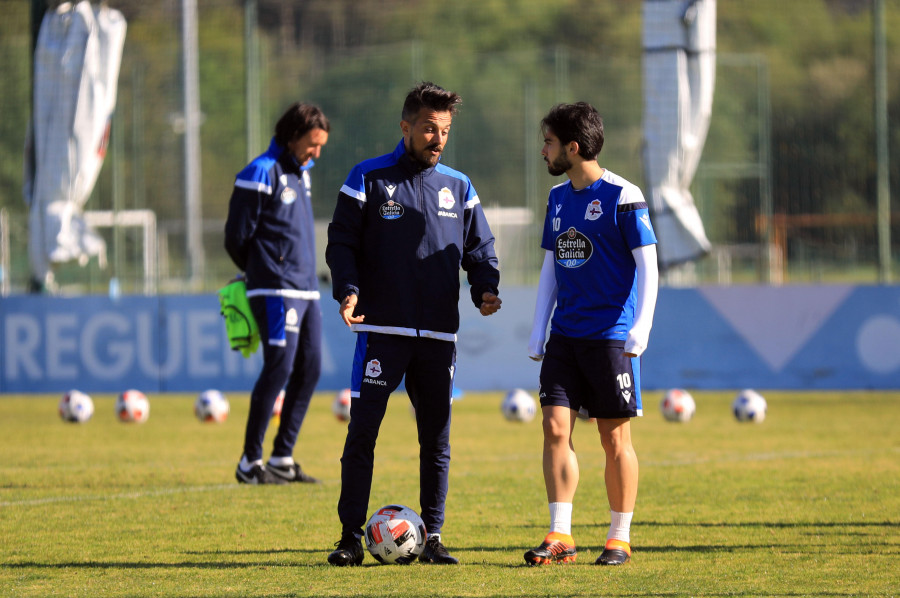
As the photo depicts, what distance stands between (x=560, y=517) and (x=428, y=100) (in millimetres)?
2020

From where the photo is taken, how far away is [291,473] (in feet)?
29.4

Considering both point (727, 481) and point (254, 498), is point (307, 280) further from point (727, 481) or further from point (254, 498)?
point (727, 481)

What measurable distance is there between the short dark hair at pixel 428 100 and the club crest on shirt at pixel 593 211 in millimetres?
782

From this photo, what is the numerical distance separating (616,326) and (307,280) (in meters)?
3.35

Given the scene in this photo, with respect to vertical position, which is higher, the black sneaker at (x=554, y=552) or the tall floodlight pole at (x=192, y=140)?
the tall floodlight pole at (x=192, y=140)

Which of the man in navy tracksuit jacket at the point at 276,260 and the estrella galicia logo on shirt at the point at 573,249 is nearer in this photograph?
the estrella galicia logo on shirt at the point at 573,249

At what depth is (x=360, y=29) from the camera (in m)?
20.0

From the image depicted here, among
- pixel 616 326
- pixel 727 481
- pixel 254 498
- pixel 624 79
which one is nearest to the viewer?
pixel 616 326

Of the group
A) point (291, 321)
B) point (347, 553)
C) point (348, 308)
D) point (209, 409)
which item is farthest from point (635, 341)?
point (209, 409)

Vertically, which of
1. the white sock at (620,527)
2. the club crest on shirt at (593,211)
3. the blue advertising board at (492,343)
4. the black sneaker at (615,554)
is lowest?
the black sneaker at (615,554)

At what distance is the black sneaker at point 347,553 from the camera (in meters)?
5.99

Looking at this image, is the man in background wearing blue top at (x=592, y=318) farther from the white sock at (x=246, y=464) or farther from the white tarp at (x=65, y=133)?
the white tarp at (x=65, y=133)

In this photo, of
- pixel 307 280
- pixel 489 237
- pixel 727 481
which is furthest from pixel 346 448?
pixel 727 481

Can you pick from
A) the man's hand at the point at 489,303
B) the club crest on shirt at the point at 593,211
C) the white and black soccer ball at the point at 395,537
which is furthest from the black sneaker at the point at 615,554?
the club crest on shirt at the point at 593,211
